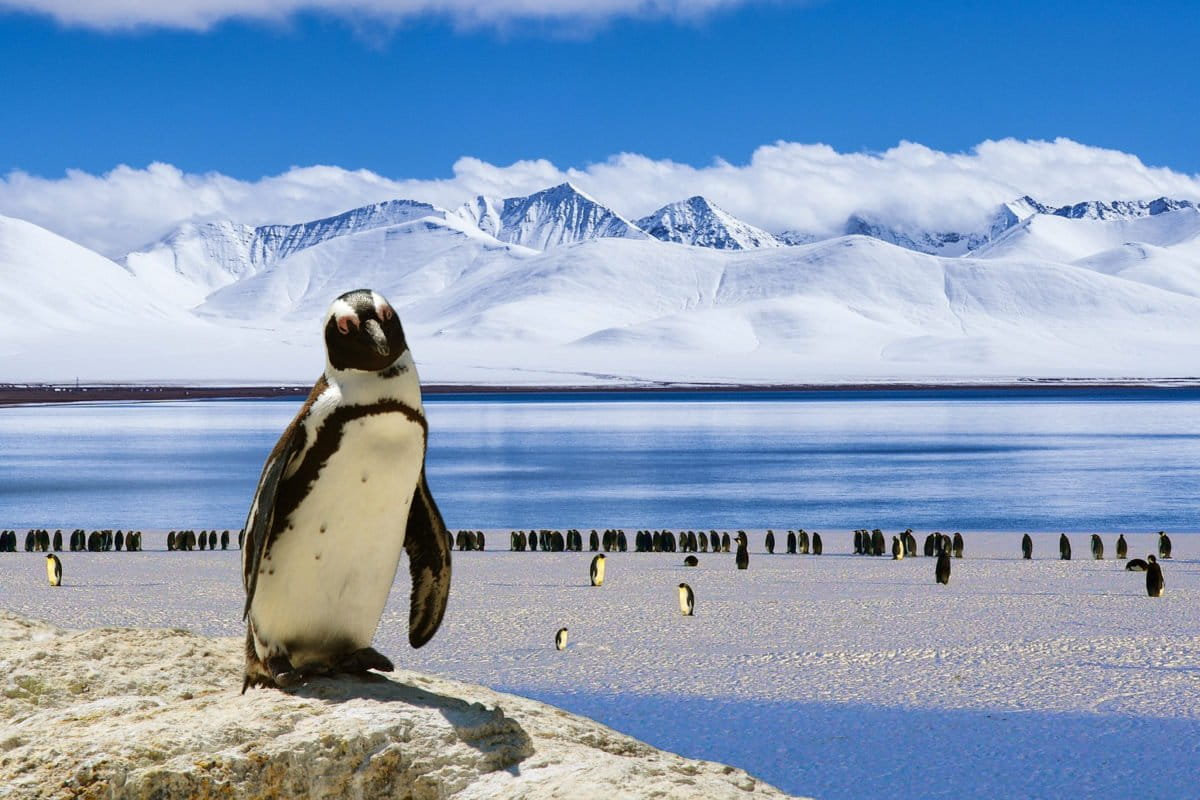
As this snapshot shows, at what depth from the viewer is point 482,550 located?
2564cm

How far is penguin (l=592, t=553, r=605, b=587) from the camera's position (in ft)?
64.5

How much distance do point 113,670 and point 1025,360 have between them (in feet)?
623

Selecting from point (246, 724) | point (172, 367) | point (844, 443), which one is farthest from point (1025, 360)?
point (246, 724)

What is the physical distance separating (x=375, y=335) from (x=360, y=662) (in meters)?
1.30

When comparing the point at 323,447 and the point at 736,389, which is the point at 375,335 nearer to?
the point at 323,447

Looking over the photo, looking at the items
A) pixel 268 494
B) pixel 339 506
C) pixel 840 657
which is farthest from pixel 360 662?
pixel 840 657

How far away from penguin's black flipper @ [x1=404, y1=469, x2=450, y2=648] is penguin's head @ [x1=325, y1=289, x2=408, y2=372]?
79 centimetres

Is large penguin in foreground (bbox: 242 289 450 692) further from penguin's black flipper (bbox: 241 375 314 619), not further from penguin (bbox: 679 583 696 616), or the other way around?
penguin (bbox: 679 583 696 616)

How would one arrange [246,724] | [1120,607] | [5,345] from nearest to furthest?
[246,724], [1120,607], [5,345]

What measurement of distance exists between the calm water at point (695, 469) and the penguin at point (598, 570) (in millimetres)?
12202

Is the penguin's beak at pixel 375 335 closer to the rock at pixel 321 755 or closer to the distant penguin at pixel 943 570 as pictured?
the rock at pixel 321 755

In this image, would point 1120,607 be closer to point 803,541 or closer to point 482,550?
point 803,541

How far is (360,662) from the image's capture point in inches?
201

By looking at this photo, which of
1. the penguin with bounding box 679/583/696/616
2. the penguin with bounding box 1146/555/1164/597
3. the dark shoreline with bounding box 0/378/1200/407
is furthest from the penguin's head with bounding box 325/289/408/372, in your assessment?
the dark shoreline with bounding box 0/378/1200/407
